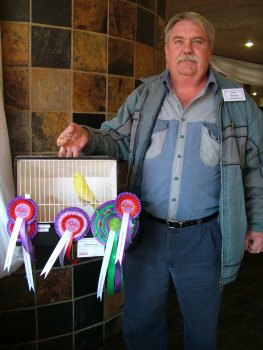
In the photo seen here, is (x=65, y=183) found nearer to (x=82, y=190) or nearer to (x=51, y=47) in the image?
(x=82, y=190)

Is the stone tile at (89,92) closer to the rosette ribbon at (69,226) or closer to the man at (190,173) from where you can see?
the man at (190,173)

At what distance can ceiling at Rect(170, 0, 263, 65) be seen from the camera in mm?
3621

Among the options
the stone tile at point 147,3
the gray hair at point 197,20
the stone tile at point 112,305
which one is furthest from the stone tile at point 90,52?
the stone tile at point 112,305

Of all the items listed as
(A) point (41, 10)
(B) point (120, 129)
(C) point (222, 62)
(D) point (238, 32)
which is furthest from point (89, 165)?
(C) point (222, 62)

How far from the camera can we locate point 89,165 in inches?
50.0

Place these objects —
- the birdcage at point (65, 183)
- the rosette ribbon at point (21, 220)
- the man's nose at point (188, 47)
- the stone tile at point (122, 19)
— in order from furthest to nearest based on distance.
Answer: the stone tile at point (122, 19) < the man's nose at point (188, 47) < the birdcage at point (65, 183) < the rosette ribbon at point (21, 220)

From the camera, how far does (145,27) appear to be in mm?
1902

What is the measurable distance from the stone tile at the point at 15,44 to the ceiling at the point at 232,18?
249 centimetres

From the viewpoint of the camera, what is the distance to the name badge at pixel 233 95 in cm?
139

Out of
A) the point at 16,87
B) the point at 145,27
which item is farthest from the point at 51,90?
the point at 145,27

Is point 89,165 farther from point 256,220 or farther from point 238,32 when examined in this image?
point 238,32

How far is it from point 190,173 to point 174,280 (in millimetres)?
460

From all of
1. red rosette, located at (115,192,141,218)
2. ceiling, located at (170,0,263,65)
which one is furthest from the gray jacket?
ceiling, located at (170,0,263,65)

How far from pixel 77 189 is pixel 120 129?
A: 380 millimetres
